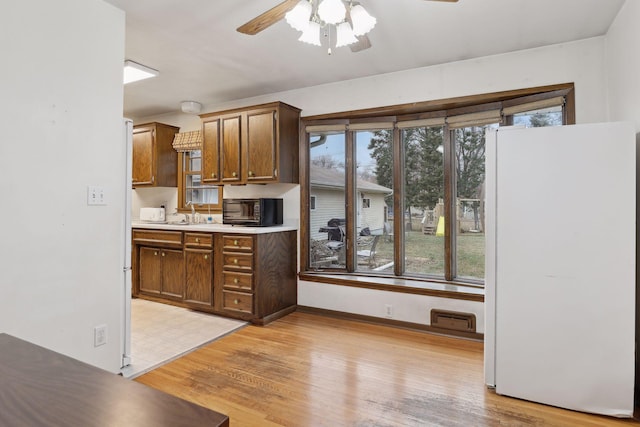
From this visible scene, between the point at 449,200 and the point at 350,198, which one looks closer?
the point at 449,200

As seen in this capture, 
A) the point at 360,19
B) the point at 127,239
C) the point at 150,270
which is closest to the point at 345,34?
the point at 360,19

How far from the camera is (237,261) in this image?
3.62 meters

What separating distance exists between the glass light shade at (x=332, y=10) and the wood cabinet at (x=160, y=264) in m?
2.96

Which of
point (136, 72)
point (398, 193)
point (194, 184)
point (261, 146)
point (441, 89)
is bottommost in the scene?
point (398, 193)

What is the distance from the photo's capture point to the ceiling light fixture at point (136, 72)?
3.23 metres

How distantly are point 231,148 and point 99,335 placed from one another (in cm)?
239

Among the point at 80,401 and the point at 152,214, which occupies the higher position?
the point at 152,214

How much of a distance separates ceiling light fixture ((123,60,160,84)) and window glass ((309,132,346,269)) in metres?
1.71

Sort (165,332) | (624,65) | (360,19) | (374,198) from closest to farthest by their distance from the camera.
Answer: (360,19) < (624,65) < (165,332) < (374,198)

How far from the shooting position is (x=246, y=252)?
357 centimetres

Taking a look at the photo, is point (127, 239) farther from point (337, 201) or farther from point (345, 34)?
point (337, 201)

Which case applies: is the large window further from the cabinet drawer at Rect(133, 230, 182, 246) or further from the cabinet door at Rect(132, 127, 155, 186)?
the cabinet door at Rect(132, 127, 155, 186)

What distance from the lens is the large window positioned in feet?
11.0

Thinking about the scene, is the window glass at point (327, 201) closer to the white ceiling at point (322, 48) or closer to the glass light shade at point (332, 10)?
the white ceiling at point (322, 48)
